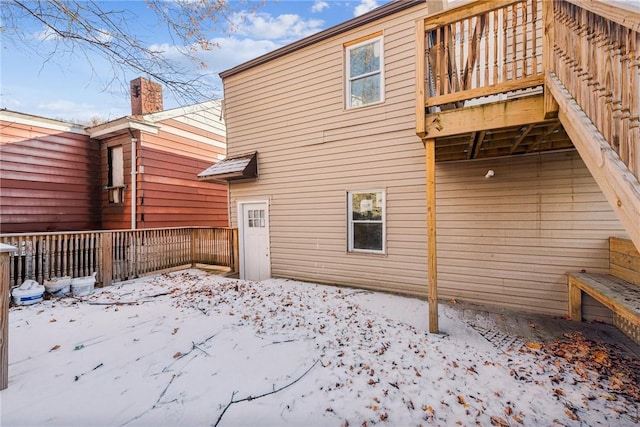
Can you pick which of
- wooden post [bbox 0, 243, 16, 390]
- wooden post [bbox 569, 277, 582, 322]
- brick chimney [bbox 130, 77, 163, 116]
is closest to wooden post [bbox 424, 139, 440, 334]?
wooden post [bbox 569, 277, 582, 322]

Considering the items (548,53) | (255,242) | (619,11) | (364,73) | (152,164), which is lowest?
(255,242)

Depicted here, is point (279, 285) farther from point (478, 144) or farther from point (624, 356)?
point (624, 356)

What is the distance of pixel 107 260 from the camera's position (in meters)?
6.27

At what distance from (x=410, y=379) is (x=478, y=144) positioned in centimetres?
332

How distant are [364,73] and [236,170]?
12.2ft

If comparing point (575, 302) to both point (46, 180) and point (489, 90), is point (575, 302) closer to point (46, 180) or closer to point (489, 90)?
point (489, 90)

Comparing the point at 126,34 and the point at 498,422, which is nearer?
the point at 498,422

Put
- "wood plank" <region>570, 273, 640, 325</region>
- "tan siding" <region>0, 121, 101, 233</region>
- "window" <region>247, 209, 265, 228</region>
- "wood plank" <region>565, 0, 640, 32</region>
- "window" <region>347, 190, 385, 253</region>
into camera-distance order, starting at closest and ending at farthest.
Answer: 1. "wood plank" <region>565, 0, 640, 32</region>
2. "wood plank" <region>570, 273, 640, 325</region>
3. "window" <region>347, 190, 385, 253</region>
4. "tan siding" <region>0, 121, 101, 233</region>
5. "window" <region>247, 209, 265, 228</region>

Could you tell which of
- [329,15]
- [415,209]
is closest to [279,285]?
[415,209]

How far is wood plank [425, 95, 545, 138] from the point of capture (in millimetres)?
3119

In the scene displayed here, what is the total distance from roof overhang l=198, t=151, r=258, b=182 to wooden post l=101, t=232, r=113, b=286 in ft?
8.38

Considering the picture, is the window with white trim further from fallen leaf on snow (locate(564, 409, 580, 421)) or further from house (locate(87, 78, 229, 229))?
fallen leaf on snow (locate(564, 409, 580, 421))

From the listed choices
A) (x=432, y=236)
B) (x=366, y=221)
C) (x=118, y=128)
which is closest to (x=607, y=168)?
(x=432, y=236)

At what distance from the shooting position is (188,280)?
22.1 feet
